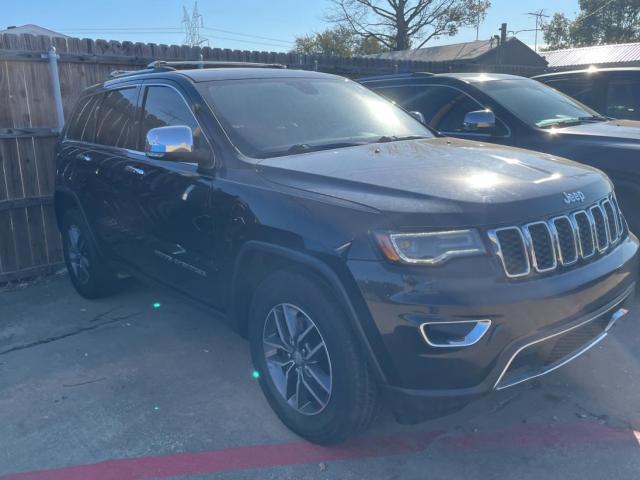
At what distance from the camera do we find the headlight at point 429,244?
2.58 meters

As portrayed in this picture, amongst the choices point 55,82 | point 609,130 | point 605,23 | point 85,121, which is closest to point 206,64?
point 85,121

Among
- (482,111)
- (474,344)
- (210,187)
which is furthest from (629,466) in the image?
(482,111)

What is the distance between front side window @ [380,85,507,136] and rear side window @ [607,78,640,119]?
236cm

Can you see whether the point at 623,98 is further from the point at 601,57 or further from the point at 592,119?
the point at 601,57

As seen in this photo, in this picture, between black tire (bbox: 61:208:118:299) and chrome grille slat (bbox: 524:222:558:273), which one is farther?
black tire (bbox: 61:208:118:299)

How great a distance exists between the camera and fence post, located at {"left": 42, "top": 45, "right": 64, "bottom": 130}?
636 cm

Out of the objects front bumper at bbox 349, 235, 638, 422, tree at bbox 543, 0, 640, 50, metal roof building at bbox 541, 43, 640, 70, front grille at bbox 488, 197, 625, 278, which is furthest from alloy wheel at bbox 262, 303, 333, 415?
tree at bbox 543, 0, 640, 50

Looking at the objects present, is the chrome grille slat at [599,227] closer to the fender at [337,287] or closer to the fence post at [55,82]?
the fender at [337,287]

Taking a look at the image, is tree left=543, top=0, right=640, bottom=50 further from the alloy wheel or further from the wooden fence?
the alloy wheel

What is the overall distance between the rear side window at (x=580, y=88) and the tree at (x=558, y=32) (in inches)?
2237

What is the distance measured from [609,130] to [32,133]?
18.4 feet

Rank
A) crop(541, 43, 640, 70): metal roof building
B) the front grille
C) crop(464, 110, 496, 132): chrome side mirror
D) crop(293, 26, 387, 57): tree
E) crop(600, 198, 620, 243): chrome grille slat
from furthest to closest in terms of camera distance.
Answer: crop(293, 26, 387, 57): tree → crop(541, 43, 640, 70): metal roof building → crop(464, 110, 496, 132): chrome side mirror → crop(600, 198, 620, 243): chrome grille slat → the front grille

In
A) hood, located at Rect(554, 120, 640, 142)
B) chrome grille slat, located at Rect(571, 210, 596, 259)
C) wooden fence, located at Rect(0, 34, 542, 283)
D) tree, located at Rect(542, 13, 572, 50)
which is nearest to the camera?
chrome grille slat, located at Rect(571, 210, 596, 259)

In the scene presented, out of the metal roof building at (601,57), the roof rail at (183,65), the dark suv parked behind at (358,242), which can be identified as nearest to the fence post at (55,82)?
the roof rail at (183,65)
